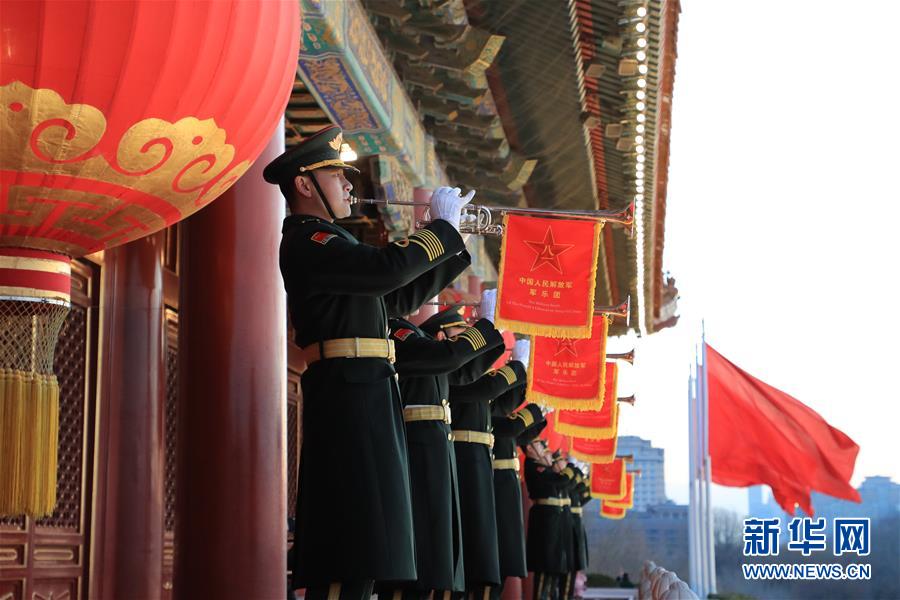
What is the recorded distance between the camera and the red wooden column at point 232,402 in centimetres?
475

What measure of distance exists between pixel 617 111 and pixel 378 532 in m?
7.93

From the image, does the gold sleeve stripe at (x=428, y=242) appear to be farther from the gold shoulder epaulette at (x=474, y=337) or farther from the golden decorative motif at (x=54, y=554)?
the golden decorative motif at (x=54, y=554)

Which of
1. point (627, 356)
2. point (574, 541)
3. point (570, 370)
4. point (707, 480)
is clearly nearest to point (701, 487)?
point (707, 480)

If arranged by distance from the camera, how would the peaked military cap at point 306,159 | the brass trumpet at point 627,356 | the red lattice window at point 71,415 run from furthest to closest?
the brass trumpet at point 627,356, the red lattice window at point 71,415, the peaked military cap at point 306,159

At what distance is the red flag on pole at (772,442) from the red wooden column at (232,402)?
8.11 m

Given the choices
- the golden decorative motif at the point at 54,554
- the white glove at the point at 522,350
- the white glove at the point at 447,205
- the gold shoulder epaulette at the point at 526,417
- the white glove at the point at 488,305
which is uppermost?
the white glove at the point at 488,305

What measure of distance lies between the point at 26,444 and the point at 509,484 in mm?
4338

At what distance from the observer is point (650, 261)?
16.3 m

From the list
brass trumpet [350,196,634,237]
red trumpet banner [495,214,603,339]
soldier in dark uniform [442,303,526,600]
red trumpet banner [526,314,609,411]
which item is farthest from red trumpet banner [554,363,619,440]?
soldier in dark uniform [442,303,526,600]

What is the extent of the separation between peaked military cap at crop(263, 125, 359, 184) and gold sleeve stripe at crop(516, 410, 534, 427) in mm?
3781

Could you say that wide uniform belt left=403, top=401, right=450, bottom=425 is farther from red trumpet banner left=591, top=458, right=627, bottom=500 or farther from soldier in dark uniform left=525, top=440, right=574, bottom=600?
red trumpet banner left=591, top=458, right=627, bottom=500

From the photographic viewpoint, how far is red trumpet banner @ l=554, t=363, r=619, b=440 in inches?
408

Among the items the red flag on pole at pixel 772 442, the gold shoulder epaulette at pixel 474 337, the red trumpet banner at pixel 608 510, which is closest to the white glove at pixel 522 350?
the gold shoulder epaulette at pixel 474 337

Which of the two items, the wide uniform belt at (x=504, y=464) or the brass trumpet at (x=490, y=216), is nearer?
the brass trumpet at (x=490, y=216)
